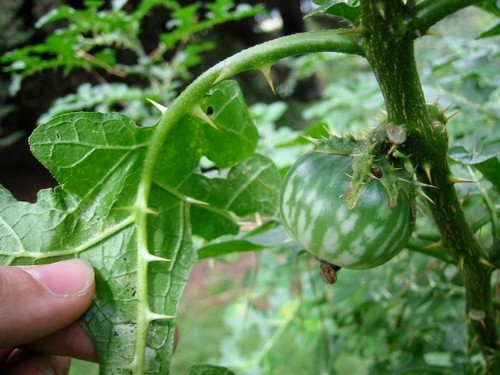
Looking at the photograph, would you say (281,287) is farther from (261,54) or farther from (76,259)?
(261,54)

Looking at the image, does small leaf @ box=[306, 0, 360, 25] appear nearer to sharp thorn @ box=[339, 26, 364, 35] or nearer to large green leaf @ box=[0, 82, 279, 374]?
sharp thorn @ box=[339, 26, 364, 35]

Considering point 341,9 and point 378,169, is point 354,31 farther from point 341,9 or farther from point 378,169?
point 378,169

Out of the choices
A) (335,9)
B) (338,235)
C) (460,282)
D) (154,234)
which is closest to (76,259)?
(154,234)

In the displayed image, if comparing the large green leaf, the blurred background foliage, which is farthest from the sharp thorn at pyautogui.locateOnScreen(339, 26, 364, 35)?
the large green leaf

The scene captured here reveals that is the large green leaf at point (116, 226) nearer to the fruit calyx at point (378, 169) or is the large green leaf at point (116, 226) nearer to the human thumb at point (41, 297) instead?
the human thumb at point (41, 297)

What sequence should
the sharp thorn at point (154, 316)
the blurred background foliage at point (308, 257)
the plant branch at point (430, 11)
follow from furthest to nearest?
the blurred background foliage at point (308, 257), the sharp thorn at point (154, 316), the plant branch at point (430, 11)

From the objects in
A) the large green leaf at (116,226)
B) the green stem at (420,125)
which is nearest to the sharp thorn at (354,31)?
the green stem at (420,125)
